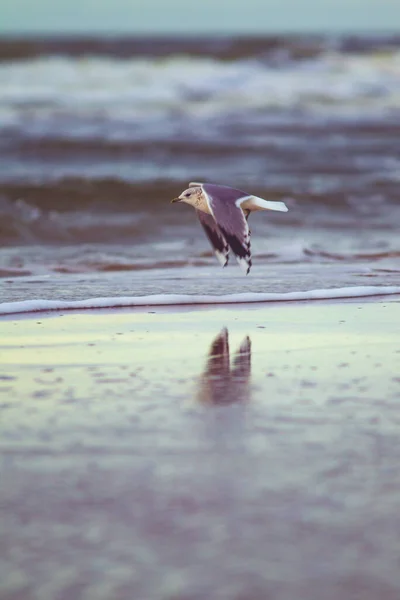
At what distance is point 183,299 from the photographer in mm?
5797

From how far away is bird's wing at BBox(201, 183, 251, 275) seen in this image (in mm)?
5625

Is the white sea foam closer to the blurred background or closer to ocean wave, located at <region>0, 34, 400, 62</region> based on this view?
the blurred background

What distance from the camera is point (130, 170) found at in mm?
15312

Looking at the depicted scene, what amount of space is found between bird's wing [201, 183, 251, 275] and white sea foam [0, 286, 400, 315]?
252 mm

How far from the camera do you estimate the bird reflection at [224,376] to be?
146 inches

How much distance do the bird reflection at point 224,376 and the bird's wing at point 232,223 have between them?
36.6 inches

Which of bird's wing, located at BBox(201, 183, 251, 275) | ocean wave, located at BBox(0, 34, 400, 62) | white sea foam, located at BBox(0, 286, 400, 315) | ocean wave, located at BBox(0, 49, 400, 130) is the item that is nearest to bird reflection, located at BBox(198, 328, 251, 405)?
bird's wing, located at BBox(201, 183, 251, 275)

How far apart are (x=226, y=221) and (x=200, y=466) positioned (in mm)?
2876

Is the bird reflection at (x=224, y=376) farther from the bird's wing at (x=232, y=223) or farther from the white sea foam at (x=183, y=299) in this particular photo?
the white sea foam at (x=183, y=299)

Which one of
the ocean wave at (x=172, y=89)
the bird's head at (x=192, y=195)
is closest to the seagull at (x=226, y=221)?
the bird's head at (x=192, y=195)

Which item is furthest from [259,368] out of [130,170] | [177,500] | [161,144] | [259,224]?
[161,144]

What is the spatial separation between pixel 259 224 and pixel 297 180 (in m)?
3.93

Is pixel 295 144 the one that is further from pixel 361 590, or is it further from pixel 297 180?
pixel 361 590

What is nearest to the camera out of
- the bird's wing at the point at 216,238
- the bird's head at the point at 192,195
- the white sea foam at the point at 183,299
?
the white sea foam at the point at 183,299
